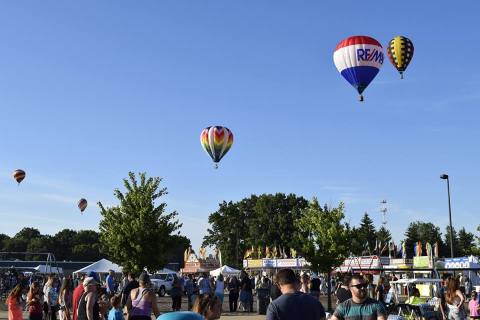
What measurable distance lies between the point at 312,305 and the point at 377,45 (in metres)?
27.0

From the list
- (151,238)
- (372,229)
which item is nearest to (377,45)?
(151,238)

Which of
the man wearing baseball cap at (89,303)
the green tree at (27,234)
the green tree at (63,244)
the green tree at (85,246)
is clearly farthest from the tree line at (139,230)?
the green tree at (27,234)

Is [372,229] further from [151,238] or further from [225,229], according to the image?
[151,238]

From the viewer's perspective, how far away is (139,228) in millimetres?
31031

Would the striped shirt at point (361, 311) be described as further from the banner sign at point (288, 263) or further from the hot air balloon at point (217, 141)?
the banner sign at point (288, 263)

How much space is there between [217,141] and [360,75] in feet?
42.7

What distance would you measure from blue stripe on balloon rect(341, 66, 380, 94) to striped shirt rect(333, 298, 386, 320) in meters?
25.2

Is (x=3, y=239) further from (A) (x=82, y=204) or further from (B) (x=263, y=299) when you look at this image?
(B) (x=263, y=299)

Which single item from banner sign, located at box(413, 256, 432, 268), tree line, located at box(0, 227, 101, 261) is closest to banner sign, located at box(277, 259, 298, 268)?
banner sign, located at box(413, 256, 432, 268)

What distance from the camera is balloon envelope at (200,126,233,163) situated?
41531 mm

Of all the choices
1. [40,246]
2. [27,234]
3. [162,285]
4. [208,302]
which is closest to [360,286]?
[208,302]

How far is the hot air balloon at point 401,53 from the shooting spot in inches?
1346

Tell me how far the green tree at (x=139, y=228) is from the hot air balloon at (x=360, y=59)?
10.5m

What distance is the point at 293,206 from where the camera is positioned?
97562 mm
